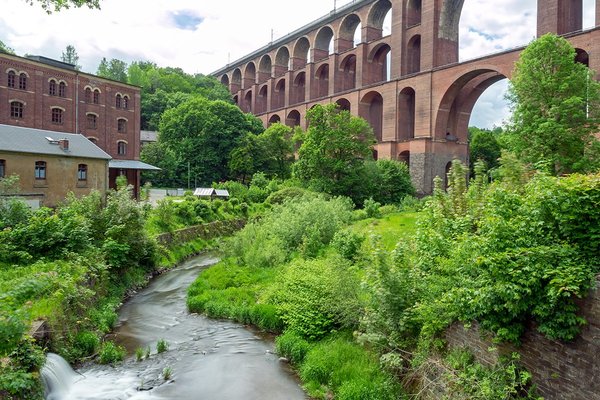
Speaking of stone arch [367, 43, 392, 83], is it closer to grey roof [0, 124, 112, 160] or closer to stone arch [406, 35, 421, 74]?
stone arch [406, 35, 421, 74]

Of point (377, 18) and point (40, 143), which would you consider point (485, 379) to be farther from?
point (377, 18)

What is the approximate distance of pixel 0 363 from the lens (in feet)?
24.2

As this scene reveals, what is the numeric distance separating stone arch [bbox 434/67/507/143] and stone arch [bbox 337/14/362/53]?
1880 centimetres

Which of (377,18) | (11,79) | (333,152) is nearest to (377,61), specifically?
(377,18)

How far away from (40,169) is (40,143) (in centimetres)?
210

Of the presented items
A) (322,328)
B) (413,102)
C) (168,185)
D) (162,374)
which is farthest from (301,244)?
(168,185)

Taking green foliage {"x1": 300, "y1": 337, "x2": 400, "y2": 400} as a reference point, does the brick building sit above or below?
above

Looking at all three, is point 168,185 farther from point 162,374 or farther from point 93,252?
point 162,374

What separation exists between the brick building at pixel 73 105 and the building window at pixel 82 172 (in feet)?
44.6

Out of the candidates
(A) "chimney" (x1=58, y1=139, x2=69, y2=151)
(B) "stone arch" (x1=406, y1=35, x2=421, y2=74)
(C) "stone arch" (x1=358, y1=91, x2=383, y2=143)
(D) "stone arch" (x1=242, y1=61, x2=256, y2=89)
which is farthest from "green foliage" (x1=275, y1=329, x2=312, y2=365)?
(D) "stone arch" (x1=242, y1=61, x2=256, y2=89)

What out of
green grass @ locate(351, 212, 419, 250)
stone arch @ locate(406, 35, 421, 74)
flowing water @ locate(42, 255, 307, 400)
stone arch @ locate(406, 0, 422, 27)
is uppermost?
stone arch @ locate(406, 0, 422, 27)

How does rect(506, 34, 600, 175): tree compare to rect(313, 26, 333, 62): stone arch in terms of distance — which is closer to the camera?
rect(506, 34, 600, 175): tree

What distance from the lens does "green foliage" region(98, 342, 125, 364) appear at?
421 inches

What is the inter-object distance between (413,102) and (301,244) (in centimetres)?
3012
